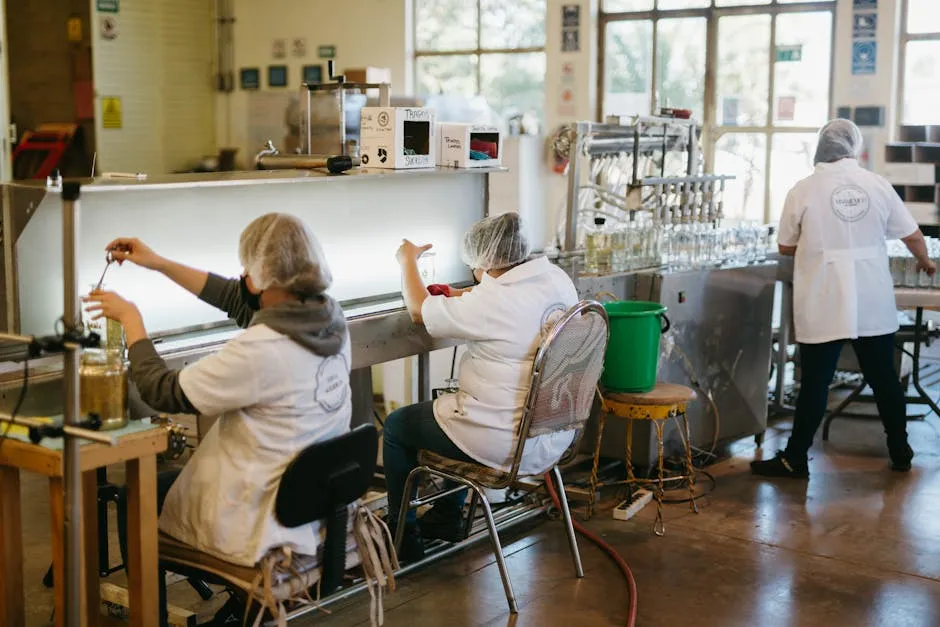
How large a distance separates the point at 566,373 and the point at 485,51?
5.17 metres

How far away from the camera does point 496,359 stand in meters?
3.03

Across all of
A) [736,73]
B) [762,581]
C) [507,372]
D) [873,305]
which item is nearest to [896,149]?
[736,73]

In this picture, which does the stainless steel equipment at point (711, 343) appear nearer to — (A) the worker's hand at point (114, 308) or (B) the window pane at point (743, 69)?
(A) the worker's hand at point (114, 308)

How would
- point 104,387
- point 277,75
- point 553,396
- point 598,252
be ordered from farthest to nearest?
point 277,75 → point 598,252 → point 553,396 → point 104,387

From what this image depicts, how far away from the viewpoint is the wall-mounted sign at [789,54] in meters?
6.77

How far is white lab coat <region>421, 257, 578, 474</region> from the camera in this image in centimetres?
302

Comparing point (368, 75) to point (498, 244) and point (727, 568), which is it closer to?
point (498, 244)

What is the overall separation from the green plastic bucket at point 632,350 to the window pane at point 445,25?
449 cm

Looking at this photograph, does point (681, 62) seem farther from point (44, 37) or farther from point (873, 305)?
point (44, 37)

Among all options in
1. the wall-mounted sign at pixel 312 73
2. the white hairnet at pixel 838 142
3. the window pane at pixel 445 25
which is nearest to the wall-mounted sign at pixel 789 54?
the window pane at pixel 445 25

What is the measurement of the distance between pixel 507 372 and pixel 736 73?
458cm

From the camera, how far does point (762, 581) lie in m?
3.34

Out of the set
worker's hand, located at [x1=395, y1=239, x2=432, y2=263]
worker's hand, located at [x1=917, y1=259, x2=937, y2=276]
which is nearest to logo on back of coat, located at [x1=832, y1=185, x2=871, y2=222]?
worker's hand, located at [x1=917, y1=259, x2=937, y2=276]

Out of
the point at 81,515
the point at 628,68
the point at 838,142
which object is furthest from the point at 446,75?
the point at 81,515
